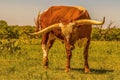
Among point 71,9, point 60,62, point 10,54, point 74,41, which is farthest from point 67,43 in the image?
point 10,54

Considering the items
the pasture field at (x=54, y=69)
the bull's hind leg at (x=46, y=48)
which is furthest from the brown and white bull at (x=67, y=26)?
the pasture field at (x=54, y=69)

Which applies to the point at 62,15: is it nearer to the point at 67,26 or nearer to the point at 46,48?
→ the point at 67,26

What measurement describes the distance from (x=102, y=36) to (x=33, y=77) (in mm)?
35315

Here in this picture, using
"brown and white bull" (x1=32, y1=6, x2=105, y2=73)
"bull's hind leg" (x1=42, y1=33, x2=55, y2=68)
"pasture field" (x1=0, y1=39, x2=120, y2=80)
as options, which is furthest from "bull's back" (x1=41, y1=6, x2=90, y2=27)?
"pasture field" (x1=0, y1=39, x2=120, y2=80)

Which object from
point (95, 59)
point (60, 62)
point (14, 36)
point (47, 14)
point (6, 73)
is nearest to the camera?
point (6, 73)

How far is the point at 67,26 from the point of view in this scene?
1127 centimetres

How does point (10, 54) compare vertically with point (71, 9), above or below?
below

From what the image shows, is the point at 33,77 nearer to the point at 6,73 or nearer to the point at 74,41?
the point at 6,73

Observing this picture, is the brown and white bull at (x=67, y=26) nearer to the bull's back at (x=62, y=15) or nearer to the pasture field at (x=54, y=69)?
the bull's back at (x=62, y=15)

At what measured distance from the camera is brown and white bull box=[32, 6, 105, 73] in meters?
11.2

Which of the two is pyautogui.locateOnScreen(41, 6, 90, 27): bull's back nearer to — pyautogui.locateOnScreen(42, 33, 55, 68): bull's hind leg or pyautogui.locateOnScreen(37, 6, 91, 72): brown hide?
pyautogui.locateOnScreen(37, 6, 91, 72): brown hide

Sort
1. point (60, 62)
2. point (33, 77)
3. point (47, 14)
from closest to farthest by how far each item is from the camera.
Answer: point (33, 77) < point (47, 14) < point (60, 62)

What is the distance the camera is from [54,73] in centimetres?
1115

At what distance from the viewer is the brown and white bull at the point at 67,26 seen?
11180mm
